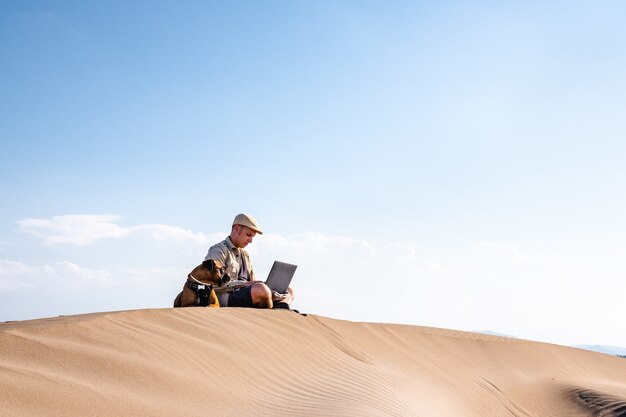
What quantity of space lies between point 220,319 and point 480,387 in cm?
485

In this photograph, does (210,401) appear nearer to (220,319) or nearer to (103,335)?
(103,335)

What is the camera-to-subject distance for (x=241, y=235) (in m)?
8.15

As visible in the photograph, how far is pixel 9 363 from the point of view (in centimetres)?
407

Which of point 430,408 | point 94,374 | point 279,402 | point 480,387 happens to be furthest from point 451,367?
point 94,374

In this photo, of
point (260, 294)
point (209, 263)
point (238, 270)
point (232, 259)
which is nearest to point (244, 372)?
point (209, 263)

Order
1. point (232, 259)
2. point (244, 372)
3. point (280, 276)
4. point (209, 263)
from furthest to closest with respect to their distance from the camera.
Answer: point (280, 276) → point (232, 259) → point (209, 263) → point (244, 372)

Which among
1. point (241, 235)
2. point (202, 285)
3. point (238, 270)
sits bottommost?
point (202, 285)

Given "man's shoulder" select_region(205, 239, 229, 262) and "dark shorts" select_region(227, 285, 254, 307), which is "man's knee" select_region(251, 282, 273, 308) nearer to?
"dark shorts" select_region(227, 285, 254, 307)

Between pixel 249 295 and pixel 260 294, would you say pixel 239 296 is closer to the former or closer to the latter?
pixel 249 295

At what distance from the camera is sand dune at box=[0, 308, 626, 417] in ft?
13.4

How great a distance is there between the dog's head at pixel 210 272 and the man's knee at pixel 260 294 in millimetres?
578

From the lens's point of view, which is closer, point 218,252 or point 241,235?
point 218,252

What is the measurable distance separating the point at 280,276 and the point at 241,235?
29.3 inches

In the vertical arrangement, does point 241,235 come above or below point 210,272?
above
